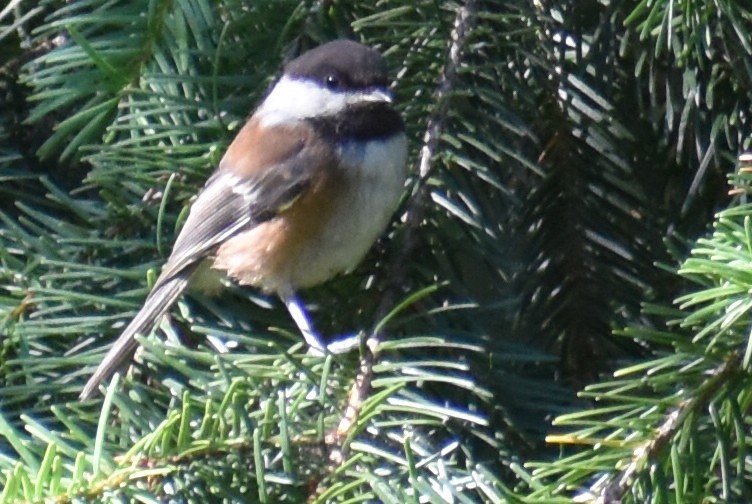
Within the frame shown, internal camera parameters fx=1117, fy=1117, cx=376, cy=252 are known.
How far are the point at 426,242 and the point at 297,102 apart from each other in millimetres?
439

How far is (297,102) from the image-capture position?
188 cm

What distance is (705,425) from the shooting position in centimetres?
112

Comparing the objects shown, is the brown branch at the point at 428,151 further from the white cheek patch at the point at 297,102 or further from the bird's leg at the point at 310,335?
the white cheek patch at the point at 297,102

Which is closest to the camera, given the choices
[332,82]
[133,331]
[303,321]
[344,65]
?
[133,331]

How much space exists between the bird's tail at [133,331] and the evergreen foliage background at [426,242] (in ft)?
0.09

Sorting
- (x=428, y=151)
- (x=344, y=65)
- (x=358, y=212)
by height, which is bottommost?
(x=358, y=212)

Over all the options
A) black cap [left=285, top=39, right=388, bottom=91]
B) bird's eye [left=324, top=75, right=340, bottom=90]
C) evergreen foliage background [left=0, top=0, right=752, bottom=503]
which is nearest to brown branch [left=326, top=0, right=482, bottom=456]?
evergreen foliage background [left=0, top=0, right=752, bottom=503]

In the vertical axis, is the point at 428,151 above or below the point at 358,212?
above

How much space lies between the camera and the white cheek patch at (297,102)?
167cm

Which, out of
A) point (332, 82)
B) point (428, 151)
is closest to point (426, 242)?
point (428, 151)

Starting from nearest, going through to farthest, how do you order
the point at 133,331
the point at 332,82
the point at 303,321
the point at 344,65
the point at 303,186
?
the point at 133,331 → the point at 303,321 → the point at 344,65 → the point at 332,82 → the point at 303,186

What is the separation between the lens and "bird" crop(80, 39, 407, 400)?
5.34 feet

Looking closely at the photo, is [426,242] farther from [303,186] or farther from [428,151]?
[303,186]

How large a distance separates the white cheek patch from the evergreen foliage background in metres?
0.06
